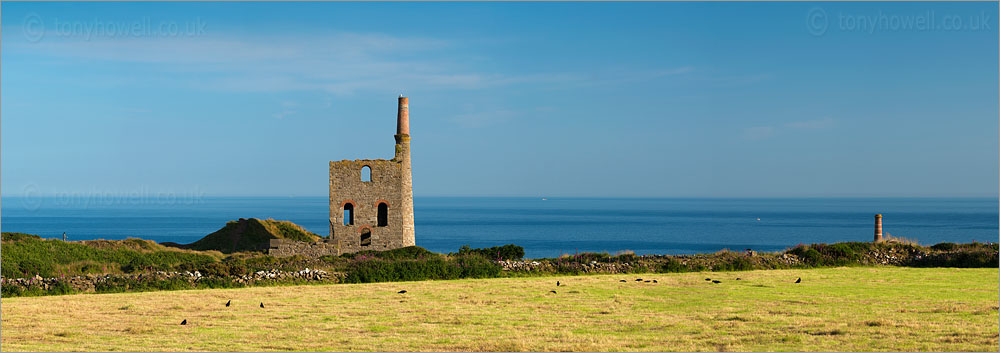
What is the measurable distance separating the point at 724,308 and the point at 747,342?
452 cm

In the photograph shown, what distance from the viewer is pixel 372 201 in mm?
46844

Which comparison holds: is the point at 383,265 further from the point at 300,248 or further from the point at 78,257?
the point at 300,248

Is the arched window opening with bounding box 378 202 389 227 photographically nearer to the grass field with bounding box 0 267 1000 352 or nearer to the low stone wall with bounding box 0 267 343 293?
the low stone wall with bounding box 0 267 343 293

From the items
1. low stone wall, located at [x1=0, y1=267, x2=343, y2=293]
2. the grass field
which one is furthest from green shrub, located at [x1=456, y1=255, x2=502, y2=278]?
low stone wall, located at [x1=0, y1=267, x2=343, y2=293]

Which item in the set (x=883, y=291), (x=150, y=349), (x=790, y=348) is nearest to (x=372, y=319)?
(x=150, y=349)

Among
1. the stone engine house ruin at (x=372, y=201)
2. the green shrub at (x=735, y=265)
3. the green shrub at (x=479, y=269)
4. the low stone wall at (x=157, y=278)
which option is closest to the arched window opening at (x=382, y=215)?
the stone engine house ruin at (x=372, y=201)

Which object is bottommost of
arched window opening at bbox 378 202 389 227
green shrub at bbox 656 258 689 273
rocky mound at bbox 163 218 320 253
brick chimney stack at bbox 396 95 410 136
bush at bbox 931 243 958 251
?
rocky mound at bbox 163 218 320 253

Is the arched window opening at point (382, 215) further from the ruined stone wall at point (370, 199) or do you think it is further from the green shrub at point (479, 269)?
the green shrub at point (479, 269)

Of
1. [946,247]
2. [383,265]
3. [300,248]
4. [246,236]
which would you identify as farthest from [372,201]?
[946,247]

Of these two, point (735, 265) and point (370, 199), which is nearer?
point (735, 265)

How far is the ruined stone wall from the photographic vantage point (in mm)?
46719

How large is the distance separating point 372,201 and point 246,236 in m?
15.6

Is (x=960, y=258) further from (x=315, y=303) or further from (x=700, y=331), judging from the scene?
(x=315, y=303)

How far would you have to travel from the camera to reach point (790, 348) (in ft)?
41.2
